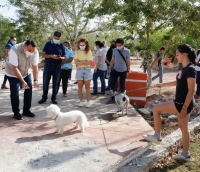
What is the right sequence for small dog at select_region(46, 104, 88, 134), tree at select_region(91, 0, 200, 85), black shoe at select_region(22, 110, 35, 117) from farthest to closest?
1. tree at select_region(91, 0, 200, 85)
2. black shoe at select_region(22, 110, 35, 117)
3. small dog at select_region(46, 104, 88, 134)

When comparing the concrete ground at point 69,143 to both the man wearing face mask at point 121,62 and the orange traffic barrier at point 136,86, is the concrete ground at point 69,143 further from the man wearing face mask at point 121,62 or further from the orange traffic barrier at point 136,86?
the orange traffic barrier at point 136,86

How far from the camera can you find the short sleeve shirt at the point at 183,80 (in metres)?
3.44

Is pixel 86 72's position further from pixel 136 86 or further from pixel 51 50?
pixel 136 86

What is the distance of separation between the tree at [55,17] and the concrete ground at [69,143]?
37.0 ft

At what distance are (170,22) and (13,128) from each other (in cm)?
604

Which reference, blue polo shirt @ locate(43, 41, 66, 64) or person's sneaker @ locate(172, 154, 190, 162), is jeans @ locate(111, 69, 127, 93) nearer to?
blue polo shirt @ locate(43, 41, 66, 64)

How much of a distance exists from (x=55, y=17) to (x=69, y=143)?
14097 millimetres

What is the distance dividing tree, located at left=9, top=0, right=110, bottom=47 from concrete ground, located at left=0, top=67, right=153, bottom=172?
37.0 feet

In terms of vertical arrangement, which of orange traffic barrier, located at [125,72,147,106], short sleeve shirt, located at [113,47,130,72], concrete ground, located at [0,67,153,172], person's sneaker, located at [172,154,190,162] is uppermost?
short sleeve shirt, located at [113,47,130,72]

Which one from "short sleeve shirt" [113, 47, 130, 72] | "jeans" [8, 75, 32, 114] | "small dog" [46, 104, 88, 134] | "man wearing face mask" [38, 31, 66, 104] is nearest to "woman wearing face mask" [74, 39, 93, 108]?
"man wearing face mask" [38, 31, 66, 104]

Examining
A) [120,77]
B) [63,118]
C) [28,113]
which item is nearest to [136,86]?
[120,77]

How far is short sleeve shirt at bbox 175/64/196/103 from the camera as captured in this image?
11.3 feet

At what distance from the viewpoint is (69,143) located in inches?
164

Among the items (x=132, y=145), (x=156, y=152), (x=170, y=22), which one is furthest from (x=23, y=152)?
(x=170, y=22)
